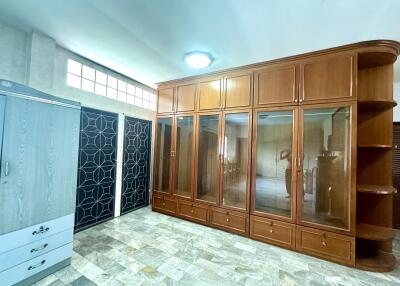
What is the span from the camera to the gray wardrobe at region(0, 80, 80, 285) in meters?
1.66

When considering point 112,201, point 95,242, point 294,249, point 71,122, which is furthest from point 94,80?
point 294,249

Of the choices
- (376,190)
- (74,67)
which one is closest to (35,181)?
(74,67)

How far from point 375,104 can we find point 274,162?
139cm

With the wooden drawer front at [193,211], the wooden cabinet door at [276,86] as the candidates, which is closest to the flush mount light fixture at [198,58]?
the wooden cabinet door at [276,86]

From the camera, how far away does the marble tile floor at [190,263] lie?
75.9 inches

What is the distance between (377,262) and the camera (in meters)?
2.22

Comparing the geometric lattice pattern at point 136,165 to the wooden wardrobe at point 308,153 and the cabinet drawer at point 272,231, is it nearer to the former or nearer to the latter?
the wooden wardrobe at point 308,153

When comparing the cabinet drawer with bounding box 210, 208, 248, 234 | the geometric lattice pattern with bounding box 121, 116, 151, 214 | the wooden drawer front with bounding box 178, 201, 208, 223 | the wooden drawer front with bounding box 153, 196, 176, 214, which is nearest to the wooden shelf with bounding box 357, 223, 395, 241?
the cabinet drawer with bounding box 210, 208, 248, 234

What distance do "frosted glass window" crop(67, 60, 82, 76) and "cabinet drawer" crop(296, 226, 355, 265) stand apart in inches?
157

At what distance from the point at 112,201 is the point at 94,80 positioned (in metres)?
2.18

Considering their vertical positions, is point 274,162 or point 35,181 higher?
point 274,162

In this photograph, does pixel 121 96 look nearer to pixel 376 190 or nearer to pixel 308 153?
pixel 308 153

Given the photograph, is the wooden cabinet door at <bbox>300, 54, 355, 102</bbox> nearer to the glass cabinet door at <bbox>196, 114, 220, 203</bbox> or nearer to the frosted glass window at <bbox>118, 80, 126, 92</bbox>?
the glass cabinet door at <bbox>196, 114, 220, 203</bbox>

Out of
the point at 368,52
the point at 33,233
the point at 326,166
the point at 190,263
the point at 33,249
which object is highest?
the point at 368,52
